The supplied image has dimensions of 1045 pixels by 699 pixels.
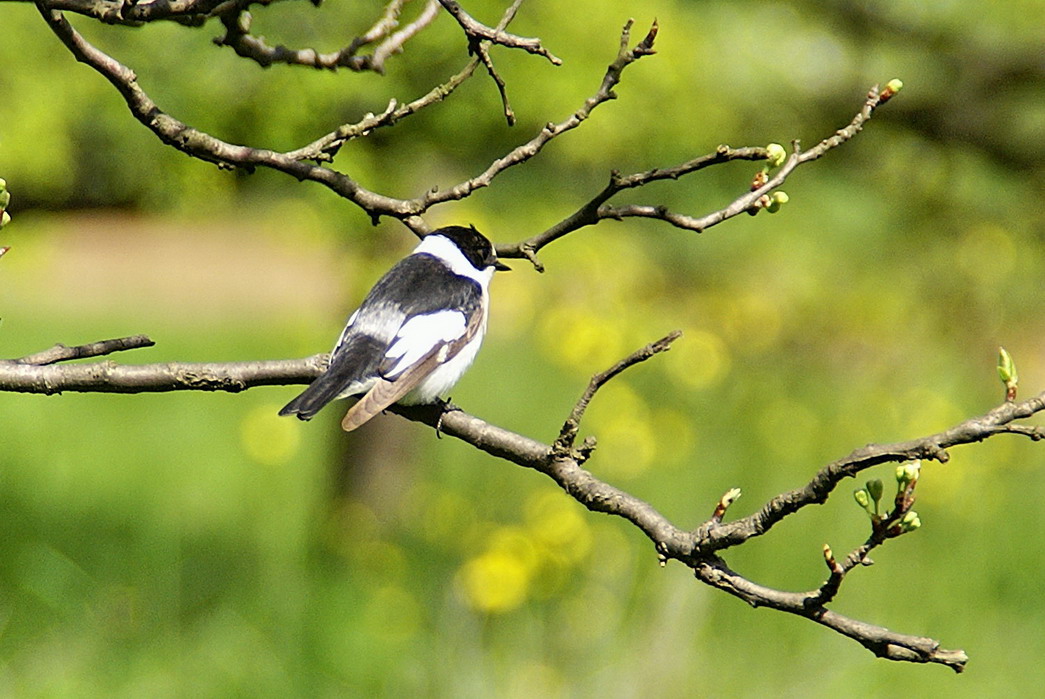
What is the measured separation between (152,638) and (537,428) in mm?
3449

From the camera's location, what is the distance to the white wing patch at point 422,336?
3.32 meters

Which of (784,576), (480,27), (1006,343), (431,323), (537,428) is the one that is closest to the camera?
(480,27)

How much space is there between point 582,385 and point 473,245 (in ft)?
15.3

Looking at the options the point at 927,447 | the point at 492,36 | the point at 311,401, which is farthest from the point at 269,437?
the point at 927,447

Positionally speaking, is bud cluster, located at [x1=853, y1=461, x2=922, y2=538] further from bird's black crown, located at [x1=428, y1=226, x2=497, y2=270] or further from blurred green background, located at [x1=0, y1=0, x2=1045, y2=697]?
blurred green background, located at [x1=0, y1=0, x2=1045, y2=697]

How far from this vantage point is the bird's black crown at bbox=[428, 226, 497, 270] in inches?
156

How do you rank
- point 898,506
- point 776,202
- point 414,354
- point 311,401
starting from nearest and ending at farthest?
point 898,506, point 776,202, point 311,401, point 414,354

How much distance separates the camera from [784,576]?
566 cm

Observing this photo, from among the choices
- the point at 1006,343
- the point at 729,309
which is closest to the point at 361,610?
the point at 729,309

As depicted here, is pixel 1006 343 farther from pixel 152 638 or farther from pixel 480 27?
pixel 480 27

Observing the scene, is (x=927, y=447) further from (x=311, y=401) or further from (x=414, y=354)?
(x=414, y=354)

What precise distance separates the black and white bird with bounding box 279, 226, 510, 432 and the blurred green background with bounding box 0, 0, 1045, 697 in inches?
52.0

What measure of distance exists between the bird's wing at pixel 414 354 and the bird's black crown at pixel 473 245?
15.0 inches

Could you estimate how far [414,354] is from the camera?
131 inches
